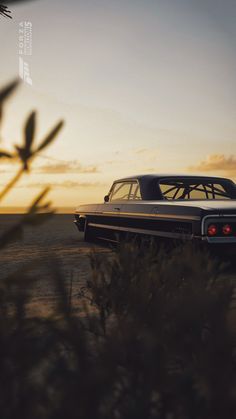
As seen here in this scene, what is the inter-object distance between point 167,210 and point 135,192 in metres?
1.59

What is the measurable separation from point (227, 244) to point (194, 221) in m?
0.49

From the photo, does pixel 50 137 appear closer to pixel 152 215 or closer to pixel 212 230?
pixel 212 230

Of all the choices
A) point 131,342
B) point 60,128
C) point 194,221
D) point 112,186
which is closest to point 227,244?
point 194,221

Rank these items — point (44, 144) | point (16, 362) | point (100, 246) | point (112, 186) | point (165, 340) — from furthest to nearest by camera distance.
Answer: point (100, 246)
point (112, 186)
point (165, 340)
point (16, 362)
point (44, 144)

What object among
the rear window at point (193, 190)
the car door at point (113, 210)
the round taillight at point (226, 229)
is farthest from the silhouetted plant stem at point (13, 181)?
the car door at point (113, 210)

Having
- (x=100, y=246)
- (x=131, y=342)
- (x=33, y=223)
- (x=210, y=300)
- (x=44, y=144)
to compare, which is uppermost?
(x=44, y=144)

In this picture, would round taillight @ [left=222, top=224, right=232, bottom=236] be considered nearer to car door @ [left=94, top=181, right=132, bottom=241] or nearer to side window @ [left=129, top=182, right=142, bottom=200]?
side window @ [left=129, top=182, right=142, bottom=200]

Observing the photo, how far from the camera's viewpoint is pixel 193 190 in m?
7.28

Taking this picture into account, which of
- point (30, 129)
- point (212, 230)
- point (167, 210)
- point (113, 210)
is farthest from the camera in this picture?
point (113, 210)

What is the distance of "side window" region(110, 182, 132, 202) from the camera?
7678 mm

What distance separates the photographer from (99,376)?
108 centimetres

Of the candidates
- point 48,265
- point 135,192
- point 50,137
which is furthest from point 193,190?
point 50,137

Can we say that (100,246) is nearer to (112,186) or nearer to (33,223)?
(112,186)

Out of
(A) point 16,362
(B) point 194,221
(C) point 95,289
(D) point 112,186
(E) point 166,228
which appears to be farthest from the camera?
(D) point 112,186
